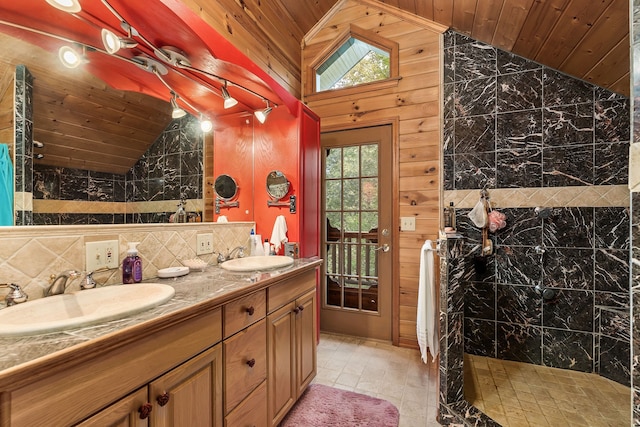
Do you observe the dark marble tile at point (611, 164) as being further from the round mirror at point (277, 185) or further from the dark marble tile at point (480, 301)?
the round mirror at point (277, 185)

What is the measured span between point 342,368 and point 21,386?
2009mm

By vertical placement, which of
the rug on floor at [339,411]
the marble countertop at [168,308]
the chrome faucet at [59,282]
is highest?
the chrome faucet at [59,282]

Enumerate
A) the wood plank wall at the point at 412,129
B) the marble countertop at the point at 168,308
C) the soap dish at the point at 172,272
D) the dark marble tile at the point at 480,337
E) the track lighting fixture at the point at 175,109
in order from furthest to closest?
the wood plank wall at the point at 412,129
the dark marble tile at the point at 480,337
the track lighting fixture at the point at 175,109
the soap dish at the point at 172,272
the marble countertop at the point at 168,308

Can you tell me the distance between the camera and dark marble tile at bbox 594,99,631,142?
2.01 metres

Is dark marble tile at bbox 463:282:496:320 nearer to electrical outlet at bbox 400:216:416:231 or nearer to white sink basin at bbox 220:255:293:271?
electrical outlet at bbox 400:216:416:231

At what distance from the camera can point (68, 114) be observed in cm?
111

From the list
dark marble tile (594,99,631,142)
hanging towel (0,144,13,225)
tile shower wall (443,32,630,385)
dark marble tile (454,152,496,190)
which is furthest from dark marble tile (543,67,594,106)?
hanging towel (0,144,13,225)

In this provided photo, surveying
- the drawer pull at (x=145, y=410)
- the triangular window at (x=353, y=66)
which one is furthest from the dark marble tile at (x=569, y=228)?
the drawer pull at (x=145, y=410)

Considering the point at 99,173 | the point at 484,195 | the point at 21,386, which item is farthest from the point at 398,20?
the point at 21,386

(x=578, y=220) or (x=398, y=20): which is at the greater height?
(x=398, y=20)

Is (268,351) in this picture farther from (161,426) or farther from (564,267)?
(564,267)

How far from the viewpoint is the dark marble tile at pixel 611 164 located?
6.64 feet

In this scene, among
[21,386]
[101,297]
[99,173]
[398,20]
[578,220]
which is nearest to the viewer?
[21,386]

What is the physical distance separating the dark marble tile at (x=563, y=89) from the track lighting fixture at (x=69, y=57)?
2961 mm
